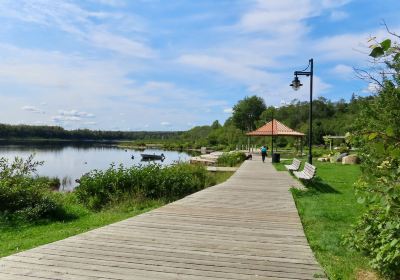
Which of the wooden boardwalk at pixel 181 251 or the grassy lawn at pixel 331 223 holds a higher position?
the wooden boardwalk at pixel 181 251

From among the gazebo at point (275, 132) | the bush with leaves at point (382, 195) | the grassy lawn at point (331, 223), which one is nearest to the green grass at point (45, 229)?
the grassy lawn at point (331, 223)

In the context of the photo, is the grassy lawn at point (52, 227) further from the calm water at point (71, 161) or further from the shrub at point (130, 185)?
the calm water at point (71, 161)

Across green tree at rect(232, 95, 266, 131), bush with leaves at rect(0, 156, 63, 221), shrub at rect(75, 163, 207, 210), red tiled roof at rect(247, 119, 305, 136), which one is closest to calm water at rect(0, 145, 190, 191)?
shrub at rect(75, 163, 207, 210)

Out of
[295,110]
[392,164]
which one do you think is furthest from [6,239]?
[295,110]

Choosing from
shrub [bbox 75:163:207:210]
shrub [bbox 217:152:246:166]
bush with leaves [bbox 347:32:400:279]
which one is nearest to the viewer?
bush with leaves [bbox 347:32:400:279]

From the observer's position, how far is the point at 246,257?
16.0ft

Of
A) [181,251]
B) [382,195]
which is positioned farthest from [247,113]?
[382,195]

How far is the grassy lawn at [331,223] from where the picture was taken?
473 cm

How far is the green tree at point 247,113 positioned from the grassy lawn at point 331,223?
59061 mm

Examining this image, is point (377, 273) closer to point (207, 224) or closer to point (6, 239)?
point (207, 224)

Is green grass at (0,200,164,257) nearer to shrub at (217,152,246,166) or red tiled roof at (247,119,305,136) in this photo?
shrub at (217,152,246,166)

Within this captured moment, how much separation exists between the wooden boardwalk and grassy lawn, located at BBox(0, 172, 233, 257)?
2.43 ft

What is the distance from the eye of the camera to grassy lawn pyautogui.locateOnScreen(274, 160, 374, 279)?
473 centimetres

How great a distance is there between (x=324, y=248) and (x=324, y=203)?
4.61 metres
